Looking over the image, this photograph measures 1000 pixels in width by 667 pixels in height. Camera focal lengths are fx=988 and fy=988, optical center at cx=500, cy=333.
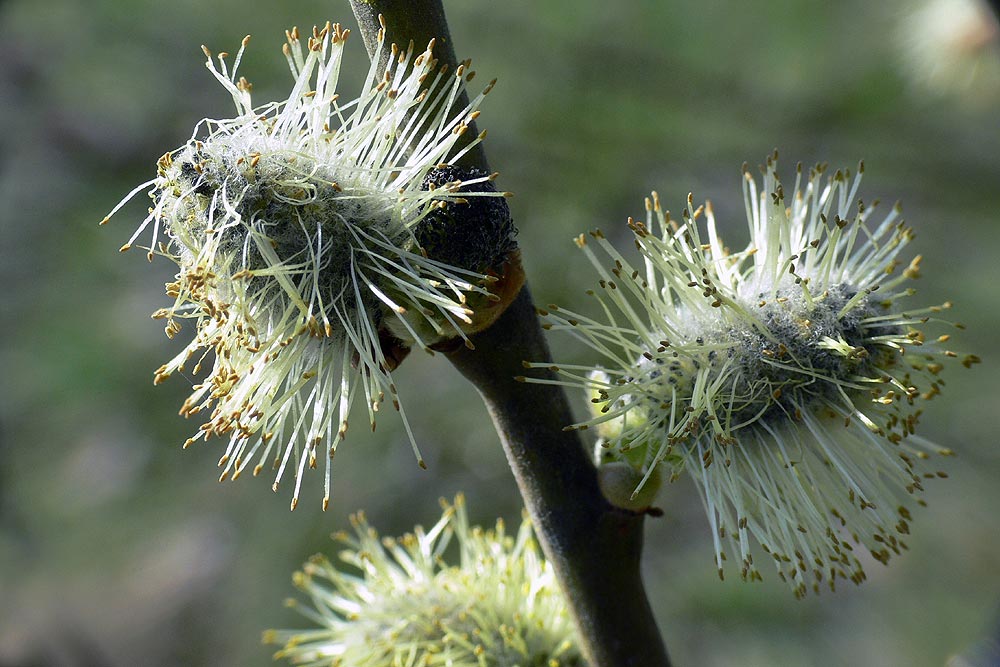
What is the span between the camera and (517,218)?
9.20ft

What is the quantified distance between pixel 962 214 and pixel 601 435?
100.0 inches

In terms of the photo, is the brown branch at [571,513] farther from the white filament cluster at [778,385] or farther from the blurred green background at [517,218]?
the blurred green background at [517,218]

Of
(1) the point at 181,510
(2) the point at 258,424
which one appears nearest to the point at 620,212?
(1) the point at 181,510

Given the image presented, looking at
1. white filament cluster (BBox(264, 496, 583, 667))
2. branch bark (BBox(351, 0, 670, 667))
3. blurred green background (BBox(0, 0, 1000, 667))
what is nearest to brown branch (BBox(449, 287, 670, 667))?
branch bark (BBox(351, 0, 670, 667))

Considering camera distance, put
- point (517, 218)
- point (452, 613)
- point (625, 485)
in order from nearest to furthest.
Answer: point (625, 485) → point (452, 613) → point (517, 218)

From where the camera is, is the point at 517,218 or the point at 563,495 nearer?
the point at 563,495

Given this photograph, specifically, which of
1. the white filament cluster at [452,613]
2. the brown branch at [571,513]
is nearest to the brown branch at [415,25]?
the brown branch at [571,513]

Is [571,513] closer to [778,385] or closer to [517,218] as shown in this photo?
[778,385]

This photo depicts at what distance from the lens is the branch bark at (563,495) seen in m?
1.06

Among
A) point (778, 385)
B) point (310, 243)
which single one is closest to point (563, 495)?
point (778, 385)

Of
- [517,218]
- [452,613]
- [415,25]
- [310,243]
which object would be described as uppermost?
[517,218]

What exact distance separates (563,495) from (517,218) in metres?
1.74

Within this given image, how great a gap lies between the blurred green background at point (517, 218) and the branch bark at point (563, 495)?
155 cm

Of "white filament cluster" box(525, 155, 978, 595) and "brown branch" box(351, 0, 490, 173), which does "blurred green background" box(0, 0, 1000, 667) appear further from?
"brown branch" box(351, 0, 490, 173)
